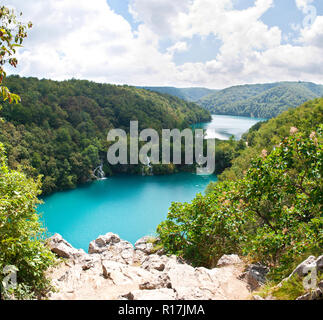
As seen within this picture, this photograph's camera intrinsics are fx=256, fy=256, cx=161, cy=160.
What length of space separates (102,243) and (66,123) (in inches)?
1833

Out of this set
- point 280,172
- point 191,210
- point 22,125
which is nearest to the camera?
point 280,172

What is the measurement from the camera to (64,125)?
184 feet

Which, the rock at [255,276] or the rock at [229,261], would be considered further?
the rock at [229,261]

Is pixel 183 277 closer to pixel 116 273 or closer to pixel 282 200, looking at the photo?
pixel 116 273

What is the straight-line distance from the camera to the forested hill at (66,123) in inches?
1674

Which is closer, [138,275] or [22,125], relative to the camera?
[138,275]

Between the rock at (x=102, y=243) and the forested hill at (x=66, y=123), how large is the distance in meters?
16.2

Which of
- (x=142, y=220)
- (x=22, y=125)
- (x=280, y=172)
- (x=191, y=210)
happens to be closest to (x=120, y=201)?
(x=142, y=220)

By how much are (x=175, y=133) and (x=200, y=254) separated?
58.8 meters

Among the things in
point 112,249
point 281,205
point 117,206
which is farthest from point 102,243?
point 117,206

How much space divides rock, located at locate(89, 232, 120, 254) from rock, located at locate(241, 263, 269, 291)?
10.5 metres

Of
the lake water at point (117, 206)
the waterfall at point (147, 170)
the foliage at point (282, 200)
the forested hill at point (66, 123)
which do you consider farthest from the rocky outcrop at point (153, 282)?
the waterfall at point (147, 170)

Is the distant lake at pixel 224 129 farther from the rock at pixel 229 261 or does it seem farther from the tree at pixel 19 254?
the tree at pixel 19 254
